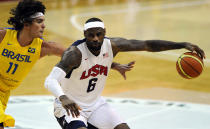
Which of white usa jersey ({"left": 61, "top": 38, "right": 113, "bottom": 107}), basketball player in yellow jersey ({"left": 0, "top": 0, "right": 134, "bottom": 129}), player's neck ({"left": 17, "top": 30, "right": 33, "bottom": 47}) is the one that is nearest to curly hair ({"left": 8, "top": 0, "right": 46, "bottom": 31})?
basketball player in yellow jersey ({"left": 0, "top": 0, "right": 134, "bottom": 129})

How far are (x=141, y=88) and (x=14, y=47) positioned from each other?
4635 mm

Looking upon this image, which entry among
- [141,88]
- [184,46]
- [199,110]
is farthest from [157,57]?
[184,46]

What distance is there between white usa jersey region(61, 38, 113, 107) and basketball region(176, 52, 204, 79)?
899 millimetres

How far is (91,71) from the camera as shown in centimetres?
569

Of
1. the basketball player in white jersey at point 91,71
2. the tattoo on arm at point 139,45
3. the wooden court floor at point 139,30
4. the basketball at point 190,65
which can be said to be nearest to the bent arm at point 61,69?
the basketball player in white jersey at point 91,71

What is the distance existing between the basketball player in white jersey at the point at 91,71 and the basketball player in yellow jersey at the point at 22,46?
0.70 m

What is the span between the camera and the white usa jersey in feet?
18.5

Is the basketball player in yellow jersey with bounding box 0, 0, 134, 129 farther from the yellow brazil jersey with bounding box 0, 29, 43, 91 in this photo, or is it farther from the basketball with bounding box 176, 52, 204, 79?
the basketball with bounding box 176, 52, 204, 79

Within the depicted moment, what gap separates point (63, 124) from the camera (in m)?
5.74

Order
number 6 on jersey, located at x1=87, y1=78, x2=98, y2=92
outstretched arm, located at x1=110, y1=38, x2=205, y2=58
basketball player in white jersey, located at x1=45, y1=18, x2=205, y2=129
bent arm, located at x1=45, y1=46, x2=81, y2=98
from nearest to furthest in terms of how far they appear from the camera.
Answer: bent arm, located at x1=45, y1=46, x2=81, y2=98 < basketball player in white jersey, located at x1=45, y1=18, x2=205, y2=129 < number 6 on jersey, located at x1=87, y1=78, x2=98, y2=92 < outstretched arm, located at x1=110, y1=38, x2=205, y2=58

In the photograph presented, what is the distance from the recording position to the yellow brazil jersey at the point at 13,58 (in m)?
6.14

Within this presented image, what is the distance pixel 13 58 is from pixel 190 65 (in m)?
2.26

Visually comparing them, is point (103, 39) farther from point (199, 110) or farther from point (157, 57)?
point (157, 57)

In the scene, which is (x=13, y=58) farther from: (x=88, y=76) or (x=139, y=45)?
(x=139, y=45)
